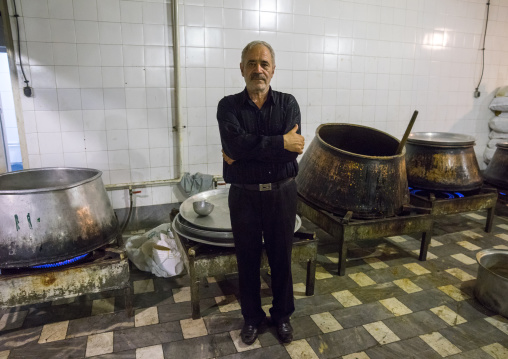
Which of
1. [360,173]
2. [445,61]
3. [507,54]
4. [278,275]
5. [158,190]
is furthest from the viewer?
[507,54]

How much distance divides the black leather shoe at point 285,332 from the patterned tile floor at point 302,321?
0.15ft

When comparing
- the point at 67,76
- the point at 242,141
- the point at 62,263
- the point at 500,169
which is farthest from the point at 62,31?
the point at 500,169

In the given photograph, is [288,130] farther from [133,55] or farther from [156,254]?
[133,55]

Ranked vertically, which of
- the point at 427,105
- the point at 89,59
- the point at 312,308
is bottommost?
the point at 312,308

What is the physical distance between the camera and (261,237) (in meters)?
2.23

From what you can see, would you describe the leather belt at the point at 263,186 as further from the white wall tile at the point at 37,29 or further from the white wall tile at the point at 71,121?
the white wall tile at the point at 37,29

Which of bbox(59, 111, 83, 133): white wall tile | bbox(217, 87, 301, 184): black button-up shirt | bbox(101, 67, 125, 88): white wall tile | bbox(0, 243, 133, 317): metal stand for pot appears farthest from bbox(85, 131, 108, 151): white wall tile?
bbox(217, 87, 301, 184): black button-up shirt

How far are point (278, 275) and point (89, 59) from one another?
9.49 feet

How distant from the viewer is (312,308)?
271 cm

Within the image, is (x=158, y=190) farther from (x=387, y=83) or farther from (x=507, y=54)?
(x=507, y=54)

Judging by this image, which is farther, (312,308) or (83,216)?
(312,308)

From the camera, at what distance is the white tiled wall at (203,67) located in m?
3.48

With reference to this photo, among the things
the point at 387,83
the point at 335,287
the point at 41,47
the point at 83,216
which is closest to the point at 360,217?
the point at 335,287

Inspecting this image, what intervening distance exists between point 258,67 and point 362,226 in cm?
171
